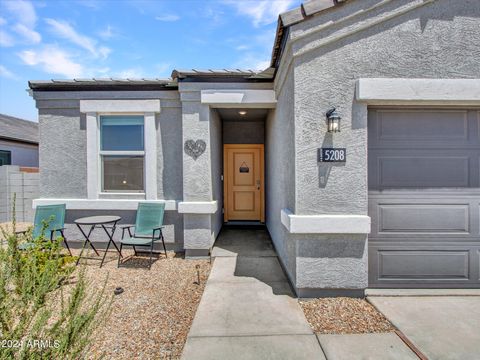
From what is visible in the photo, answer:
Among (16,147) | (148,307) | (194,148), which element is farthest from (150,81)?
(16,147)

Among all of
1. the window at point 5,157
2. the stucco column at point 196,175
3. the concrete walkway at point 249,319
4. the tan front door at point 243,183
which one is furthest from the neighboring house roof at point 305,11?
the window at point 5,157

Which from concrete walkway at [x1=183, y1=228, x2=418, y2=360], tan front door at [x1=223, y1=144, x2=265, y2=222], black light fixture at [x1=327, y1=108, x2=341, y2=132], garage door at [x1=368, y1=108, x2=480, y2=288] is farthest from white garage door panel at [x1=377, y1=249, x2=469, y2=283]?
tan front door at [x1=223, y1=144, x2=265, y2=222]

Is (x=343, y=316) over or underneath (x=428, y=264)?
underneath

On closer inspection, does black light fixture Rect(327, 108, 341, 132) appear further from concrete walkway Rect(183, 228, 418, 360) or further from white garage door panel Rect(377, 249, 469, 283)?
concrete walkway Rect(183, 228, 418, 360)

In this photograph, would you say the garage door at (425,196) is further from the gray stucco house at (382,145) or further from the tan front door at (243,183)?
the tan front door at (243,183)

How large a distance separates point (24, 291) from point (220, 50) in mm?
6672

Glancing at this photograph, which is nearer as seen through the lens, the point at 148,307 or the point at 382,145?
the point at 148,307

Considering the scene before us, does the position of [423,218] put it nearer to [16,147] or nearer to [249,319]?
[249,319]

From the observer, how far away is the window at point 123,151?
5527 millimetres

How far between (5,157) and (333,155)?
16.5m

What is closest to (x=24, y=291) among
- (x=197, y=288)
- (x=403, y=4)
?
(x=197, y=288)

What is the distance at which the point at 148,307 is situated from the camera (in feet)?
10.8

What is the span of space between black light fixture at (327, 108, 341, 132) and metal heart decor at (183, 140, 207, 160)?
266 centimetres

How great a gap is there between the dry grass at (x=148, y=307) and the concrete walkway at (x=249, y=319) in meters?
0.21
